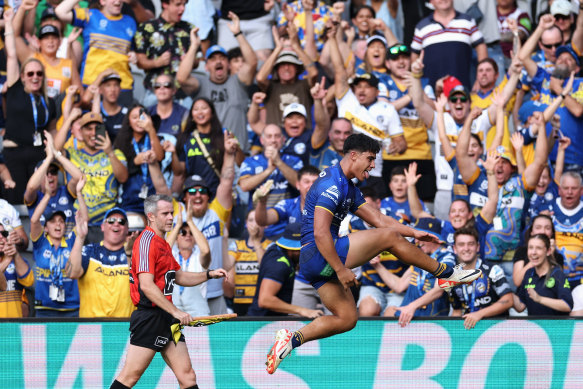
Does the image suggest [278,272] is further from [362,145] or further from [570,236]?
[570,236]

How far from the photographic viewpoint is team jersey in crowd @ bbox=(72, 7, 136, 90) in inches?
527

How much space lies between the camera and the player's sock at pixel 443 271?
830 centimetres

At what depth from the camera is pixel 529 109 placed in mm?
12828

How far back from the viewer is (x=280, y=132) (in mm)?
11969

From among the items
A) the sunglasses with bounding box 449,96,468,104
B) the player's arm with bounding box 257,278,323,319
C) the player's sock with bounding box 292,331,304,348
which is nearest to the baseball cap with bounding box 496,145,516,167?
the sunglasses with bounding box 449,96,468,104

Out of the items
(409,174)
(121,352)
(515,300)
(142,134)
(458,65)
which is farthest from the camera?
(458,65)

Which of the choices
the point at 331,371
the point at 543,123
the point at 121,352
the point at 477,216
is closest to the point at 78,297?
the point at 121,352

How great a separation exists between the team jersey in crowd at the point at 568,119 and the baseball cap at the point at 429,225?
2.55m

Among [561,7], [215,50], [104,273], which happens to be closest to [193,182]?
[104,273]

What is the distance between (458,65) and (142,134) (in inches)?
183

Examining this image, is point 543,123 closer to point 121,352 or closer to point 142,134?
point 142,134

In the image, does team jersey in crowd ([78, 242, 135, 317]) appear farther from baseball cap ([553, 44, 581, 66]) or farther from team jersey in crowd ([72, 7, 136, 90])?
baseball cap ([553, 44, 581, 66])

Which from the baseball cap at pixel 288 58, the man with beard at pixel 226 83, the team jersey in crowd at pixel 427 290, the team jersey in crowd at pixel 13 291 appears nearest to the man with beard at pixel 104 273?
the team jersey in crowd at pixel 13 291

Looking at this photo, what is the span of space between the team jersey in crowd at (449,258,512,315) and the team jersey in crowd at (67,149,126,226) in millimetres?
4616
